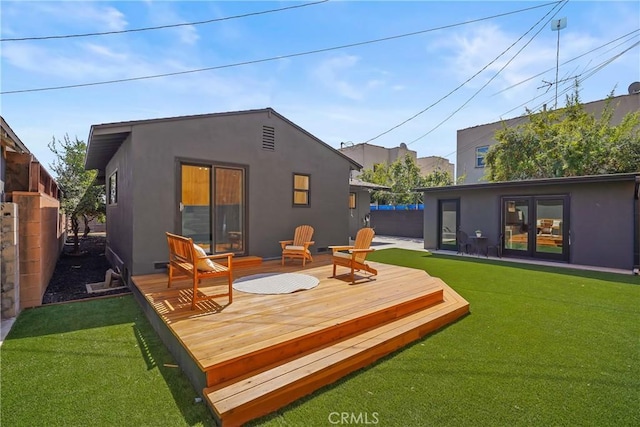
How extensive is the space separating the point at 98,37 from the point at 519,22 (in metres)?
11.4

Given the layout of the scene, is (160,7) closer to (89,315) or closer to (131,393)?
(89,315)

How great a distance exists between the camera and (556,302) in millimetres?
5016

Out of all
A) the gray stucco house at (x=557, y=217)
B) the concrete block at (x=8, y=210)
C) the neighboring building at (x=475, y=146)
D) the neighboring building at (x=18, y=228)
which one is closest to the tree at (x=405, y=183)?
the neighboring building at (x=475, y=146)

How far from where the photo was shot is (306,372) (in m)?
2.59

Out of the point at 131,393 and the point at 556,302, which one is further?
the point at 556,302

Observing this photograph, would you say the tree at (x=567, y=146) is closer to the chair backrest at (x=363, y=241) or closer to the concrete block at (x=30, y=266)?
the chair backrest at (x=363, y=241)

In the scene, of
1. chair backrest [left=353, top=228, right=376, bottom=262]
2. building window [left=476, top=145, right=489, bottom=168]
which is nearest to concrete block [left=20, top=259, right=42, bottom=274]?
chair backrest [left=353, top=228, right=376, bottom=262]

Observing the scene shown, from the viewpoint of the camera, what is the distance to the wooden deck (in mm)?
2414

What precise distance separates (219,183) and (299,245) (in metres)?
2.20

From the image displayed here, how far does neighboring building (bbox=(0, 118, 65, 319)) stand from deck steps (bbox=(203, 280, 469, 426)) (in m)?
3.61

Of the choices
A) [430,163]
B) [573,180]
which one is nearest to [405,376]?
[573,180]

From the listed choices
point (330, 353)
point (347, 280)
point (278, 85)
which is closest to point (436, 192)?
point (278, 85)

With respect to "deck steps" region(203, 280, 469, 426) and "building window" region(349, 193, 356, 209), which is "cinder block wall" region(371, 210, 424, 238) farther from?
"deck steps" region(203, 280, 469, 426)

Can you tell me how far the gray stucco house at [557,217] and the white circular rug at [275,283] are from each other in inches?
300
